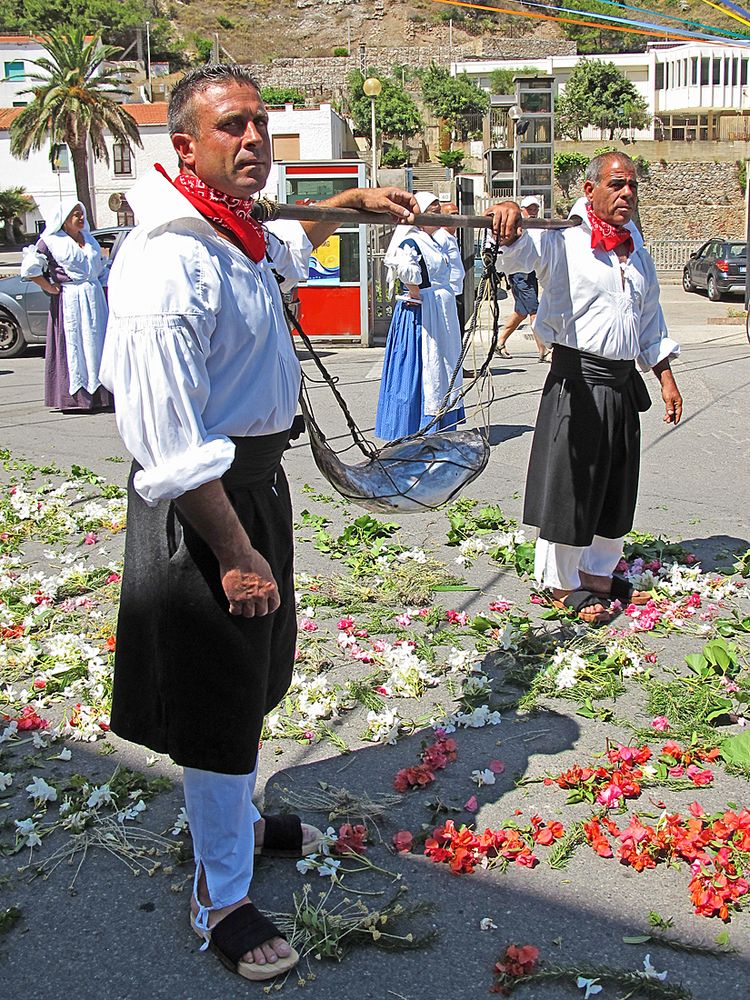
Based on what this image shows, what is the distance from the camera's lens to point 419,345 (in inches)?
324

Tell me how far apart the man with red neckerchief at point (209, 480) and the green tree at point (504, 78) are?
71.9 meters

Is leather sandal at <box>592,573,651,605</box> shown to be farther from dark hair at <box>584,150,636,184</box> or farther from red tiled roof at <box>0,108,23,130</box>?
red tiled roof at <box>0,108,23,130</box>

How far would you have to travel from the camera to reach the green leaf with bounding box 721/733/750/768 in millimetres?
3659

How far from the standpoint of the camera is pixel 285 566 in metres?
2.90

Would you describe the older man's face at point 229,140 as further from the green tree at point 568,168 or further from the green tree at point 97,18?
the green tree at point 97,18

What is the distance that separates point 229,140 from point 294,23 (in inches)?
4781

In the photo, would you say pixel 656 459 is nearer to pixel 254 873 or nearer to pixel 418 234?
pixel 418 234

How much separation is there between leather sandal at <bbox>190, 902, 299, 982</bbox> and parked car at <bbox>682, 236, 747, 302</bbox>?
2434cm

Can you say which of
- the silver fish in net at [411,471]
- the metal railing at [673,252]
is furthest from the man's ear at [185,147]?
the metal railing at [673,252]

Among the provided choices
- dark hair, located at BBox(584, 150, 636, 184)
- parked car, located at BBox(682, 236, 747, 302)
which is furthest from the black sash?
parked car, located at BBox(682, 236, 747, 302)

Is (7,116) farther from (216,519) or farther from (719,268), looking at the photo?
(216,519)

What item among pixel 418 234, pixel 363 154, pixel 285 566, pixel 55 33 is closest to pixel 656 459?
pixel 418 234

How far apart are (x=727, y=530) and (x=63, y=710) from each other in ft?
13.3

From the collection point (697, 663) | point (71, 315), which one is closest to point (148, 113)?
point (71, 315)
